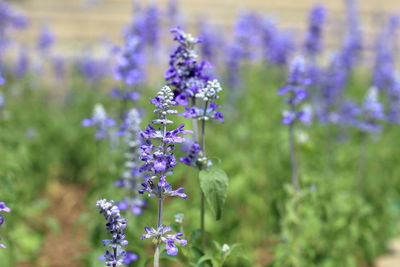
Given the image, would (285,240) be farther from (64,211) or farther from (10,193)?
(64,211)

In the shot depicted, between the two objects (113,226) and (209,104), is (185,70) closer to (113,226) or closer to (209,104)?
(209,104)

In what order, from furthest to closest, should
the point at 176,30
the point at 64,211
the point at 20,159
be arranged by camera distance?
1. the point at 64,211
2. the point at 20,159
3. the point at 176,30

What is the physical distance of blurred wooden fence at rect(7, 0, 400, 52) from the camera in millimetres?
11547

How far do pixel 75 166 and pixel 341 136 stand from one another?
329 cm

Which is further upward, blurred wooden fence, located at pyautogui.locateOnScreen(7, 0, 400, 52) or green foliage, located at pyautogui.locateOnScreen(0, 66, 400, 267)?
blurred wooden fence, located at pyautogui.locateOnScreen(7, 0, 400, 52)

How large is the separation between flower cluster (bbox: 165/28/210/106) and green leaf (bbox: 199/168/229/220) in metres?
0.40

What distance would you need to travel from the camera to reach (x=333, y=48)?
13.4 meters

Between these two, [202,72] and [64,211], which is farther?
[64,211]

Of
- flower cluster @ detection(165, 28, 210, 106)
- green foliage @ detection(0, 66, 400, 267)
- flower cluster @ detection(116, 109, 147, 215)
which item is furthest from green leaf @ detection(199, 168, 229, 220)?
flower cluster @ detection(116, 109, 147, 215)

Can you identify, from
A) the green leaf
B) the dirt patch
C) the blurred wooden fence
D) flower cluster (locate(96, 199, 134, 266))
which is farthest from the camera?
the blurred wooden fence

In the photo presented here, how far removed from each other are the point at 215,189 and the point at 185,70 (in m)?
0.61

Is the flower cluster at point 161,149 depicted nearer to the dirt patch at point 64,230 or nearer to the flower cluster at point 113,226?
the flower cluster at point 113,226

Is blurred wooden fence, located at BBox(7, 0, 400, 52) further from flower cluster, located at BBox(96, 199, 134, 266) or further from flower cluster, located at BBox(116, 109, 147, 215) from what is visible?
flower cluster, located at BBox(96, 199, 134, 266)

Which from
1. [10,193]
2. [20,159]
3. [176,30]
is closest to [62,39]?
[20,159]
